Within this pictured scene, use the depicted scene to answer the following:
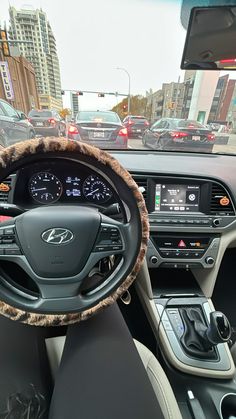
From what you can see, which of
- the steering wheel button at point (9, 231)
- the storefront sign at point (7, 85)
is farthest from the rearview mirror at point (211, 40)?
the storefront sign at point (7, 85)

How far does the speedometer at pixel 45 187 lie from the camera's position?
1.11 m

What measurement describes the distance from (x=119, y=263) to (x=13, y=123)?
240cm

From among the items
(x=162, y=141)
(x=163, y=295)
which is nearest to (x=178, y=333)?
(x=163, y=295)

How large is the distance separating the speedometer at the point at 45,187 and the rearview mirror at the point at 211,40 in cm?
107

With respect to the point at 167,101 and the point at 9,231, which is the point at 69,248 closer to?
the point at 9,231

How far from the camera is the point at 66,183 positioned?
1130mm

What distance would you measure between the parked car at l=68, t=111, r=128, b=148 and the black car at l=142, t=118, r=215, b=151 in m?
0.25

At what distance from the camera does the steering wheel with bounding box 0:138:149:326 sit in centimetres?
91

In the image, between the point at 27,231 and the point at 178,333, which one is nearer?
→ the point at 27,231

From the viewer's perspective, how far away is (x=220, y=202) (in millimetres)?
1708

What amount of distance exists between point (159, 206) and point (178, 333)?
2.46 ft

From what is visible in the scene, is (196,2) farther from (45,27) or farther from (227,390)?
(227,390)

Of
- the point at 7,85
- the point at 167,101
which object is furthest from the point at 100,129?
the point at 7,85

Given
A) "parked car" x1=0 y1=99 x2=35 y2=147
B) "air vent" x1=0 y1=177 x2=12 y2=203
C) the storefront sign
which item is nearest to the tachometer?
"air vent" x1=0 y1=177 x2=12 y2=203
